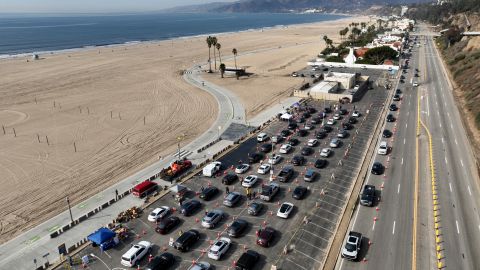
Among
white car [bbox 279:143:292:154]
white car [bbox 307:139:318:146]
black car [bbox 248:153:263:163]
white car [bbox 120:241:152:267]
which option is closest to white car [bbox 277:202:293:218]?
black car [bbox 248:153:263:163]

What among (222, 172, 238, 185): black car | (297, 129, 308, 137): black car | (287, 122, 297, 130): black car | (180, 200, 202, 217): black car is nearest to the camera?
(180, 200, 202, 217): black car

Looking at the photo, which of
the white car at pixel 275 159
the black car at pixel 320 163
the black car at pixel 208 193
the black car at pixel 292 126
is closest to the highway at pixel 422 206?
the black car at pixel 320 163

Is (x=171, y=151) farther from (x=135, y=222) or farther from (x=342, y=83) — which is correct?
(x=342, y=83)

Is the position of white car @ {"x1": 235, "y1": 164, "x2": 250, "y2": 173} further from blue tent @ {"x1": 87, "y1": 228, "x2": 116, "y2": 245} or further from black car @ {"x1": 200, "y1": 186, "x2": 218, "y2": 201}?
blue tent @ {"x1": 87, "y1": 228, "x2": 116, "y2": 245}

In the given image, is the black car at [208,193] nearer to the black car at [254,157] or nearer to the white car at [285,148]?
the black car at [254,157]

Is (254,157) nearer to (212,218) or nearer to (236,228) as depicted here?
(212,218)

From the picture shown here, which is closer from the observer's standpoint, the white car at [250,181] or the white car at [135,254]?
the white car at [135,254]
